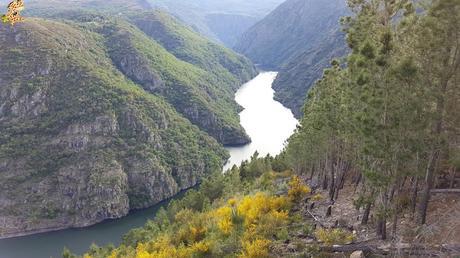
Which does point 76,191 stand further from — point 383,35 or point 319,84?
point 383,35

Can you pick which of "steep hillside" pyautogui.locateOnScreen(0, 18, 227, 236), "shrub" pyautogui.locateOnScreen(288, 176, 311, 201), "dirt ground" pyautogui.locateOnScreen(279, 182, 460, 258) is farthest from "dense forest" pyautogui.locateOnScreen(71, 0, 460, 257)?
"steep hillside" pyautogui.locateOnScreen(0, 18, 227, 236)

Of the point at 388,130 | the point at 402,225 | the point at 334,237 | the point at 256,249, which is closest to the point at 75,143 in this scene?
the point at 256,249

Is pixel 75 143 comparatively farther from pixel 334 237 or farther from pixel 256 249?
pixel 334 237

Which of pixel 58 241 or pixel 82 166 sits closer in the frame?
pixel 58 241

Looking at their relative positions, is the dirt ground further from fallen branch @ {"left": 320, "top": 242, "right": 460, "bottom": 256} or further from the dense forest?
the dense forest

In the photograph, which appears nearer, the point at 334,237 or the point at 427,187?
the point at 427,187

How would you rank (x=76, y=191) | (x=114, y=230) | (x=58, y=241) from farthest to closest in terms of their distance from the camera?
(x=76, y=191), (x=114, y=230), (x=58, y=241)

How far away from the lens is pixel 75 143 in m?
163

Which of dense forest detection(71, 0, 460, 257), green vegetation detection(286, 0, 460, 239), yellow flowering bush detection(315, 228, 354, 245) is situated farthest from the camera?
yellow flowering bush detection(315, 228, 354, 245)

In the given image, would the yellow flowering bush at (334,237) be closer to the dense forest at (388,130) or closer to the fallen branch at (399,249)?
the dense forest at (388,130)

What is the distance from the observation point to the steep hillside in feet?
478

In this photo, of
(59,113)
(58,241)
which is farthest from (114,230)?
(59,113)

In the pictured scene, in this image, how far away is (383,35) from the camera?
22781 millimetres

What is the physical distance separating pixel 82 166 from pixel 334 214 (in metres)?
137
